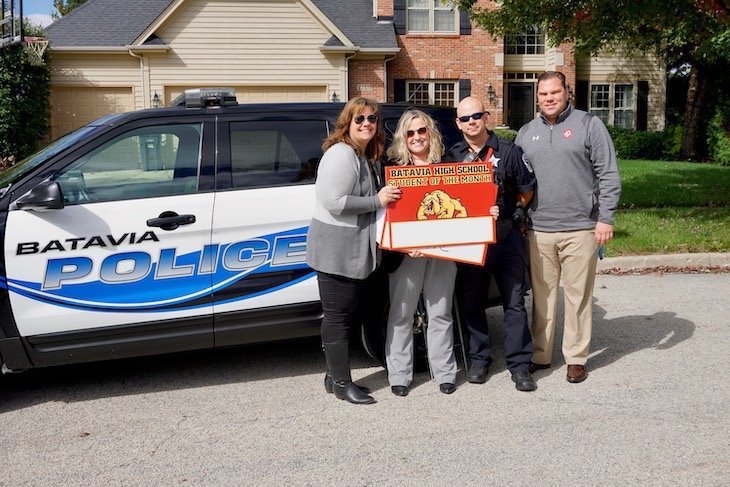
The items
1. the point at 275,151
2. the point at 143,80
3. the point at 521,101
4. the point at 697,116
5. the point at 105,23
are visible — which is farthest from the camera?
the point at 521,101

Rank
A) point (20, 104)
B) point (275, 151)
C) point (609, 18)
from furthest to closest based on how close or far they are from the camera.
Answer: point (20, 104) → point (609, 18) → point (275, 151)

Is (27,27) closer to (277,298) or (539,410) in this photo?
(277,298)

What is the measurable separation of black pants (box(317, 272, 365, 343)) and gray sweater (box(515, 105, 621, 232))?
1345mm

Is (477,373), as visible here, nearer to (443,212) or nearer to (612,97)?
(443,212)

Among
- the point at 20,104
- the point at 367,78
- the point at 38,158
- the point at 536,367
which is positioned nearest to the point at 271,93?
the point at 367,78

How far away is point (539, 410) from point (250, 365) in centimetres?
213

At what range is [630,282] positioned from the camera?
8.00m

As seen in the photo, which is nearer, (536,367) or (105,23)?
(536,367)

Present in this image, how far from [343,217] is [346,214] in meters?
0.05

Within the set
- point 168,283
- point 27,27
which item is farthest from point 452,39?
point 168,283

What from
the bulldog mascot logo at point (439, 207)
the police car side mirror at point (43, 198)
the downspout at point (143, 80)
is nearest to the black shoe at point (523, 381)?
the bulldog mascot logo at point (439, 207)

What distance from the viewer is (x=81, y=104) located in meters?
21.1

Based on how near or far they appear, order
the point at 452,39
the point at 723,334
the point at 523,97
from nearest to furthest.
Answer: the point at 723,334, the point at 452,39, the point at 523,97

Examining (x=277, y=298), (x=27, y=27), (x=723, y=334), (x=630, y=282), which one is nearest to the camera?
(x=277, y=298)
